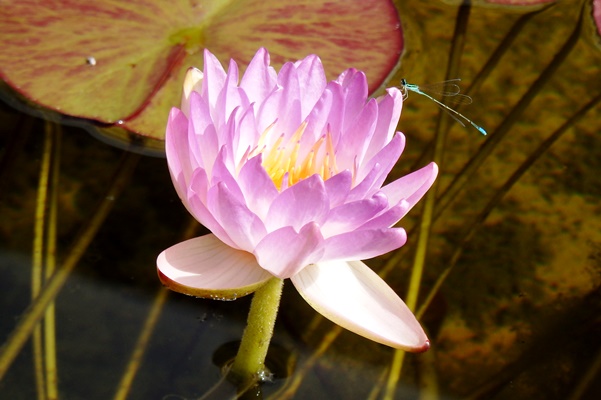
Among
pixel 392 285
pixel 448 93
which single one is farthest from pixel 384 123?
pixel 448 93

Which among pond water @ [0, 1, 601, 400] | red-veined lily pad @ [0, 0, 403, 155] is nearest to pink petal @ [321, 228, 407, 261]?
pond water @ [0, 1, 601, 400]

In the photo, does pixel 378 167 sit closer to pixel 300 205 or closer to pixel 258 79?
pixel 300 205

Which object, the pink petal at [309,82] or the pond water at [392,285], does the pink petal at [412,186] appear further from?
the pond water at [392,285]

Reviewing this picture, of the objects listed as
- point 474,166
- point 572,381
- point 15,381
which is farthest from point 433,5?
point 15,381

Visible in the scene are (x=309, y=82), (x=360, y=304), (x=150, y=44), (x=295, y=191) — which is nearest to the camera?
(x=295, y=191)

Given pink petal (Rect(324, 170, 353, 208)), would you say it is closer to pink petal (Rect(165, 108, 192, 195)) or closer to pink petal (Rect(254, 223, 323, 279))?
pink petal (Rect(254, 223, 323, 279))

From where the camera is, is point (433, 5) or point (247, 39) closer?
point (247, 39)

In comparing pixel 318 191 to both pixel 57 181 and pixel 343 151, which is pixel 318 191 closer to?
pixel 343 151
